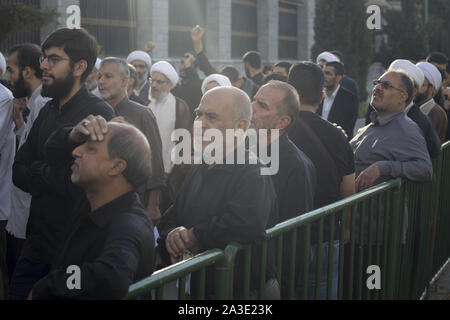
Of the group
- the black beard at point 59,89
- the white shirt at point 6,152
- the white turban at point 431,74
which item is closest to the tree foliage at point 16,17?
the white turban at point 431,74

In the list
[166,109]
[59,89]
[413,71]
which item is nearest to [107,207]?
[59,89]

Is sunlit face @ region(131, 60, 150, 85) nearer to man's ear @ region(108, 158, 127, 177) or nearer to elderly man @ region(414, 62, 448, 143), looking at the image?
elderly man @ region(414, 62, 448, 143)

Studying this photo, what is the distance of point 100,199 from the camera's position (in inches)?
106

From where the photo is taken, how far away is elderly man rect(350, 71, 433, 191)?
453 cm

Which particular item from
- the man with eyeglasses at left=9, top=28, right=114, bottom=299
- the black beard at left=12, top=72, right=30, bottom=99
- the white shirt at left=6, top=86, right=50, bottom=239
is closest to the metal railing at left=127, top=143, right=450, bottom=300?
the man with eyeglasses at left=9, top=28, right=114, bottom=299

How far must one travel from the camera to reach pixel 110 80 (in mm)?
5426

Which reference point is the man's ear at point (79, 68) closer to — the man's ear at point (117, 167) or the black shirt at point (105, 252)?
the black shirt at point (105, 252)

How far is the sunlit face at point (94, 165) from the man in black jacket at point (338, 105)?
17.5 feet

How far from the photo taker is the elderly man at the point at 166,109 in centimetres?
709

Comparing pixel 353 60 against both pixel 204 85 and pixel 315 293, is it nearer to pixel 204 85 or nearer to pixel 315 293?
pixel 204 85

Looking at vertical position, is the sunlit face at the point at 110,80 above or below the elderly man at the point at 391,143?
above

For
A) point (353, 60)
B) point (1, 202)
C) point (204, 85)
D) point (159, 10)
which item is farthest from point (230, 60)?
point (1, 202)

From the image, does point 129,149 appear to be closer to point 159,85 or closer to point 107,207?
point 107,207

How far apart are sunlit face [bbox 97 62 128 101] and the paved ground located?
3132 mm
